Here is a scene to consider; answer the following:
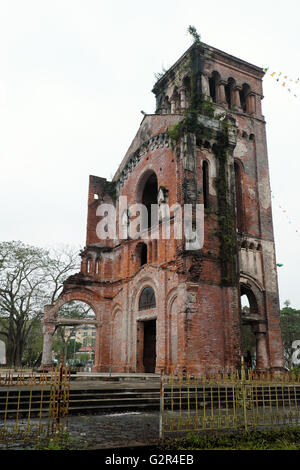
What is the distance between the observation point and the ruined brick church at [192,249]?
1725 centimetres

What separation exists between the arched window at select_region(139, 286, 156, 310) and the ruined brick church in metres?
0.08

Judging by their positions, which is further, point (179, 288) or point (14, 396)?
point (179, 288)

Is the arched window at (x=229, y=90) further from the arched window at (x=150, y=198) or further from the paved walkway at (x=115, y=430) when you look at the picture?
the paved walkway at (x=115, y=430)

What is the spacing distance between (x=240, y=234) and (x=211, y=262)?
4767mm

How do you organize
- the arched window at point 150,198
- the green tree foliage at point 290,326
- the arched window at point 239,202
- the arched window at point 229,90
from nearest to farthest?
the arched window at point 239,202
the arched window at point 150,198
the arched window at point 229,90
the green tree foliage at point 290,326

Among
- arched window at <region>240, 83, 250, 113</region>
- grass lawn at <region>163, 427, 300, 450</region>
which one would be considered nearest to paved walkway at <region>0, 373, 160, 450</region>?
grass lawn at <region>163, 427, 300, 450</region>

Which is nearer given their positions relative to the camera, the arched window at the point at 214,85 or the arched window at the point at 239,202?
the arched window at the point at 239,202

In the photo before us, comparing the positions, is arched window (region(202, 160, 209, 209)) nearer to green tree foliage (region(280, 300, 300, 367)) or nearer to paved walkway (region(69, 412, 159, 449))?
Answer: paved walkway (region(69, 412, 159, 449))

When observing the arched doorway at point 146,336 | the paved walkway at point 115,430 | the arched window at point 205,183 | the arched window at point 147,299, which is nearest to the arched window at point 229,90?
the arched window at point 205,183

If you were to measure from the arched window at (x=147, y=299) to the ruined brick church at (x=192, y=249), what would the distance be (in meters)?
0.08

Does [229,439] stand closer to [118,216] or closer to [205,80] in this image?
[118,216]

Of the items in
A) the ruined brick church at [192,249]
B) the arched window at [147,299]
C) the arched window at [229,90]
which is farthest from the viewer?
the arched window at [229,90]

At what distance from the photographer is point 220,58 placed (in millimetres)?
25312
